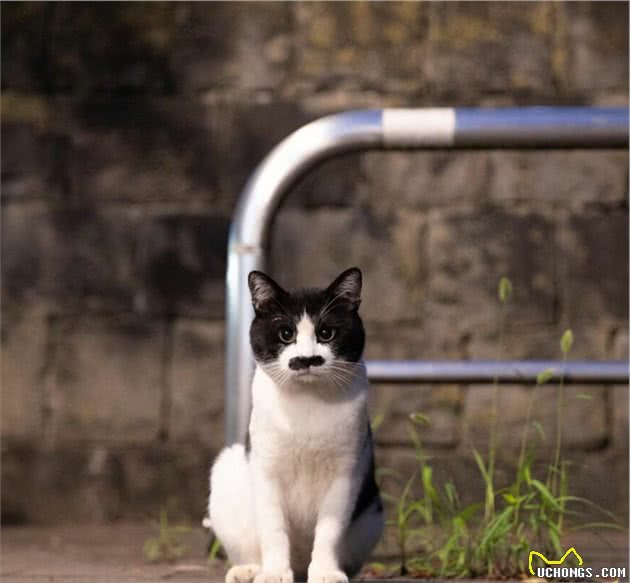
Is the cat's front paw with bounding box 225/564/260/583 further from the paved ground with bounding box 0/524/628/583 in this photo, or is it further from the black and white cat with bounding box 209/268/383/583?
the paved ground with bounding box 0/524/628/583

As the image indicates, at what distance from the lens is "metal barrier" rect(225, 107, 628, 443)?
2.10m

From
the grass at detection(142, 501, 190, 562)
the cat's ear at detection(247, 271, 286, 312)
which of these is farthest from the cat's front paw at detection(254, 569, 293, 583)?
the grass at detection(142, 501, 190, 562)

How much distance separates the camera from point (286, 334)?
1915 millimetres

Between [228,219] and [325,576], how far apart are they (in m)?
1.78

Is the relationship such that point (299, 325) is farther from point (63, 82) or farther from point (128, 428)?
point (63, 82)

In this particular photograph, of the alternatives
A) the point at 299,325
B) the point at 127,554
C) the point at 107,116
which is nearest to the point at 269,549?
the point at 299,325

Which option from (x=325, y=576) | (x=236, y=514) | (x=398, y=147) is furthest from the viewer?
(x=398, y=147)

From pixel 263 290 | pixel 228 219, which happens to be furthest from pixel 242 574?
pixel 228 219

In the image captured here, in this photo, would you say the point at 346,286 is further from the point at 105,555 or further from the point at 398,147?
the point at 105,555

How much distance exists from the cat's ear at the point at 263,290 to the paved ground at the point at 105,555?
1.74 ft

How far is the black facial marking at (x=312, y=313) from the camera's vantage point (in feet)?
6.26

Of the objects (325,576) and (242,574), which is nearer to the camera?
(325,576)

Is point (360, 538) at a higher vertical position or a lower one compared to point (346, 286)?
lower

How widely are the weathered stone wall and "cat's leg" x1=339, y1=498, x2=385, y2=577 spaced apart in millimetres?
1251
